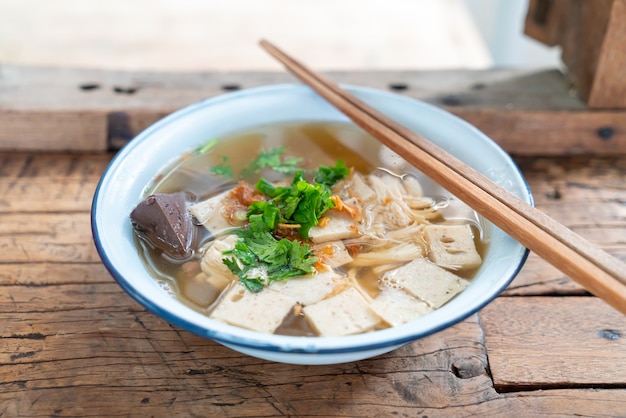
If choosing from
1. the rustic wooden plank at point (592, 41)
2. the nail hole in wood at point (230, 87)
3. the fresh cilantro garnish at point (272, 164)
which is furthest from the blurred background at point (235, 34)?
the fresh cilantro garnish at point (272, 164)

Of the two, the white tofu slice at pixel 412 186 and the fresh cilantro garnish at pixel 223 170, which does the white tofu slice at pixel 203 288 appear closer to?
the fresh cilantro garnish at pixel 223 170

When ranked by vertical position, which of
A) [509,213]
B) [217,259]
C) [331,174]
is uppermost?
[509,213]

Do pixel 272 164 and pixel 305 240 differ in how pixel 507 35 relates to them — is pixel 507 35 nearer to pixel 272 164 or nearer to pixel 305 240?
pixel 272 164

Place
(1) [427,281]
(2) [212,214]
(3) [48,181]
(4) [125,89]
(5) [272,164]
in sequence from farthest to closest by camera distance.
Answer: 1. (4) [125,89]
2. (3) [48,181]
3. (5) [272,164]
4. (2) [212,214]
5. (1) [427,281]

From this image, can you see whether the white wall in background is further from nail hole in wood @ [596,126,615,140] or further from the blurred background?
nail hole in wood @ [596,126,615,140]

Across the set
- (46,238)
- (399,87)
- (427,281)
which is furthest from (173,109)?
(427,281)

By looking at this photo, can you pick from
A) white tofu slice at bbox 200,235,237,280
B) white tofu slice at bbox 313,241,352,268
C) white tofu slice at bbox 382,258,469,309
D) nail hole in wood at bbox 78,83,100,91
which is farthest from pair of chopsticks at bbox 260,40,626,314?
nail hole in wood at bbox 78,83,100,91

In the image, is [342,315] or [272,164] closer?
[342,315]

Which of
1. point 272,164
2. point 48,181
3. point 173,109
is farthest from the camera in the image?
point 173,109

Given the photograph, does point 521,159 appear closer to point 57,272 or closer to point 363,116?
point 363,116
